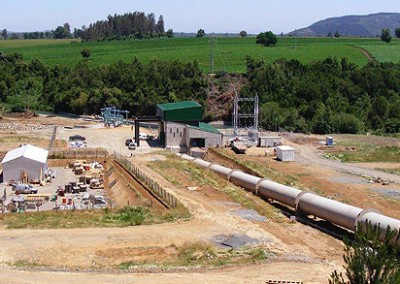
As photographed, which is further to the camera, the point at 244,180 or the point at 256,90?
the point at 256,90

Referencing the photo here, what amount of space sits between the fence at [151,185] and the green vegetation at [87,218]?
1666 millimetres

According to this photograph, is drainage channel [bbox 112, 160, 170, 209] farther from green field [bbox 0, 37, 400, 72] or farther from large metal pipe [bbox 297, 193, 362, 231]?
green field [bbox 0, 37, 400, 72]

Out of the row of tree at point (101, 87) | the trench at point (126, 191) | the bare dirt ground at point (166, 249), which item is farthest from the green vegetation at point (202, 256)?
the row of tree at point (101, 87)

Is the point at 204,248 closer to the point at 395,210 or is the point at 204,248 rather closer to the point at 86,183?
the point at 395,210

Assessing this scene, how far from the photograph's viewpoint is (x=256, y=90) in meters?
88.8

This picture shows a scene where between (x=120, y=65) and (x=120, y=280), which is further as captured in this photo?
(x=120, y=65)

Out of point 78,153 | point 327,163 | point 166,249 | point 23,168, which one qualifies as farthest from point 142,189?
point 327,163

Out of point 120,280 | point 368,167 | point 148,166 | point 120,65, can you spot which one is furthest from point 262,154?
point 120,65

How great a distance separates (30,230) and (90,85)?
6837 centimetres

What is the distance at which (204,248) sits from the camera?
22859 mm

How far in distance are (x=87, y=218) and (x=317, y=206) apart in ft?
33.5

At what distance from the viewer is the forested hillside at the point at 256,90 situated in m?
75.7

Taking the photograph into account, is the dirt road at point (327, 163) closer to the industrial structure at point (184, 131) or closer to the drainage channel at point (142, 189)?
the industrial structure at point (184, 131)

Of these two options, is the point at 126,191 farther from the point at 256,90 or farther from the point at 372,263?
the point at 256,90
